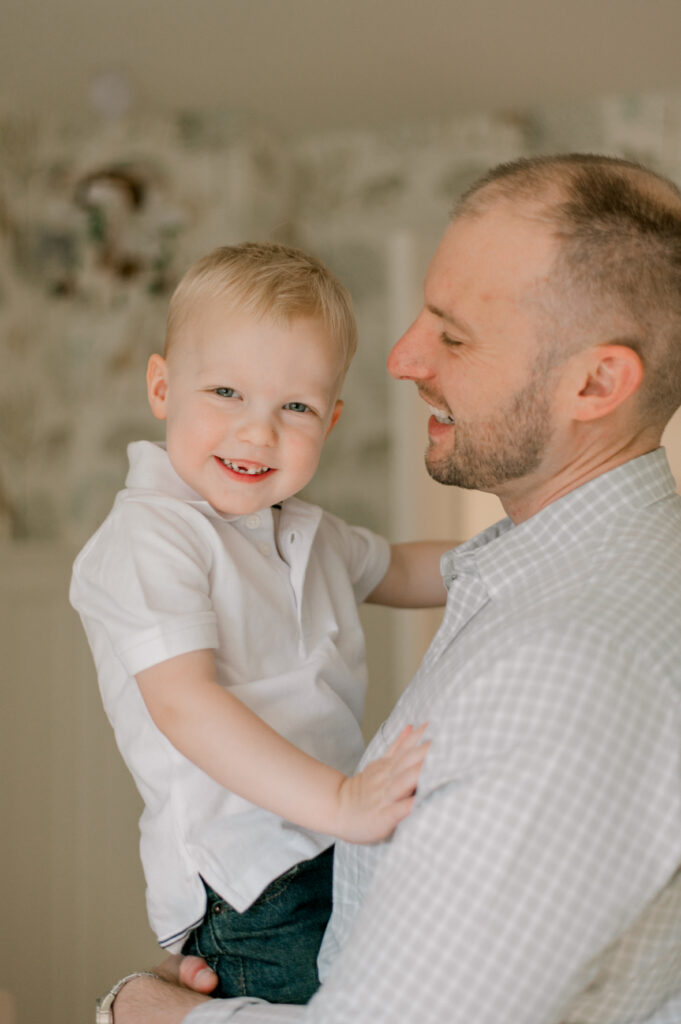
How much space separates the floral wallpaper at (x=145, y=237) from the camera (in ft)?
10.8

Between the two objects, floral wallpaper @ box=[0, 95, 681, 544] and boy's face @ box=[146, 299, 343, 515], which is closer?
boy's face @ box=[146, 299, 343, 515]

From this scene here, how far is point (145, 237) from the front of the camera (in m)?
3.42

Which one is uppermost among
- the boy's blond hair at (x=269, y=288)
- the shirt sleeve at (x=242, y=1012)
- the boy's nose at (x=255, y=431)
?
the boy's blond hair at (x=269, y=288)

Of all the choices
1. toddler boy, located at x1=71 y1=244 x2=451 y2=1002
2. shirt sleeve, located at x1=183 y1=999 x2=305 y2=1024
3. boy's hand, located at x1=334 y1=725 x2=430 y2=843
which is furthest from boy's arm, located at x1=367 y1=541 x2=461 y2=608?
shirt sleeve, located at x1=183 y1=999 x2=305 y2=1024

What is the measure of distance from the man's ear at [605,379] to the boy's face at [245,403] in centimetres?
35

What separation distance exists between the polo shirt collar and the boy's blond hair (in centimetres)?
40

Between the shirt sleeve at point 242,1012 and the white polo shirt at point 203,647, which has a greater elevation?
the white polo shirt at point 203,647

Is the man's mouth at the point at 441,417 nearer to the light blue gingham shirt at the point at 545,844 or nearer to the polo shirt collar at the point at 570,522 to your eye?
the polo shirt collar at the point at 570,522

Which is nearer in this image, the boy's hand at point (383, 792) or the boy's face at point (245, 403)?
the boy's hand at point (383, 792)

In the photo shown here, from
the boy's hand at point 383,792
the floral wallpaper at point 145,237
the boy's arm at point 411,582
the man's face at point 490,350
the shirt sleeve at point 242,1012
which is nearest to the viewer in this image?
the boy's hand at point 383,792

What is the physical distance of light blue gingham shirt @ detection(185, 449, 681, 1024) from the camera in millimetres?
913

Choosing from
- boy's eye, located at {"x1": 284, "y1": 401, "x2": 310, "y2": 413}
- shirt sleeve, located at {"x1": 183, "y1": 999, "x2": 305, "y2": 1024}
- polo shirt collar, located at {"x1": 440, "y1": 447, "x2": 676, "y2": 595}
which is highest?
boy's eye, located at {"x1": 284, "y1": 401, "x2": 310, "y2": 413}

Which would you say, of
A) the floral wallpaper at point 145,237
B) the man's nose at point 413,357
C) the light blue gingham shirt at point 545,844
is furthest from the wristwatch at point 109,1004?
the floral wallpaper at point 145,237

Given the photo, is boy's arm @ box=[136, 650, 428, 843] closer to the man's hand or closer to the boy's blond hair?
the man's hand
